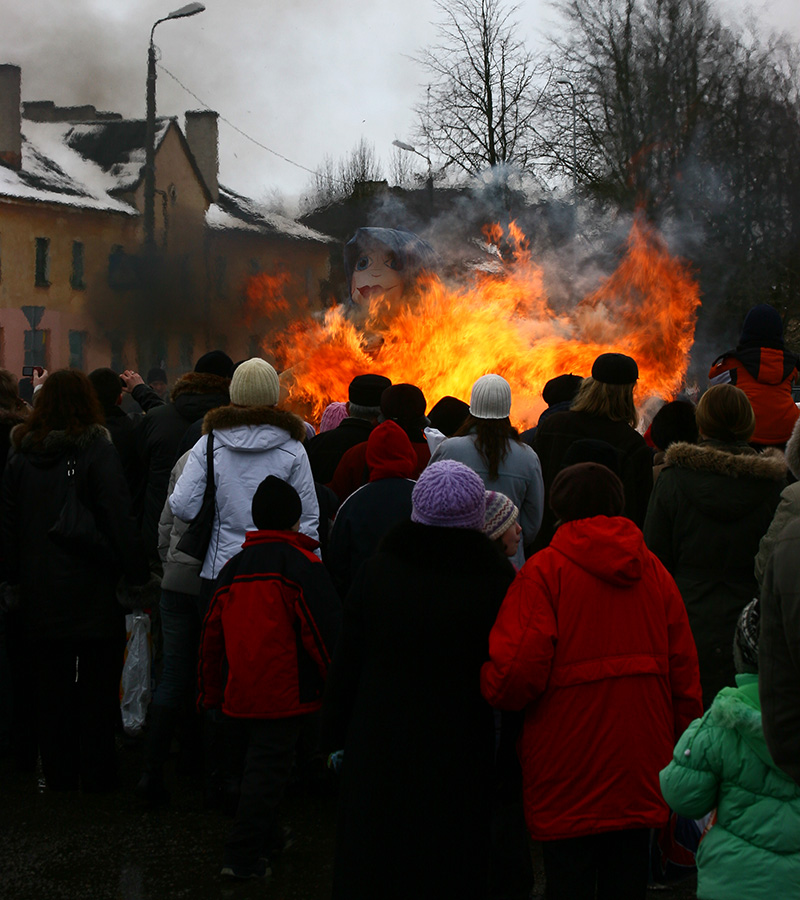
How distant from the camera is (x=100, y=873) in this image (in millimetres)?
4543

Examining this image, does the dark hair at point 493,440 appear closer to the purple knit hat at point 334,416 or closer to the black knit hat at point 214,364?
the black knit hat at point 214,364

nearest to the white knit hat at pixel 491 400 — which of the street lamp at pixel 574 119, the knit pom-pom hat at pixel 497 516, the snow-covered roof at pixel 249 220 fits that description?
the knit pom-pom hat at pixel 497 516

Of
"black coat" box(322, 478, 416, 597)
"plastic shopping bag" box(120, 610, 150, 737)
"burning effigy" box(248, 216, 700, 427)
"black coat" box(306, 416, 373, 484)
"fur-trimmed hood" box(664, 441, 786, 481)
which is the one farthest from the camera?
"burning effigy" box(248, 216, 700, 427)

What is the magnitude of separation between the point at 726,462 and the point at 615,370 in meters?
1.28

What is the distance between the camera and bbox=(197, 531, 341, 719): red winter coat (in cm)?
439

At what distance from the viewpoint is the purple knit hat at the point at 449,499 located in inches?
136

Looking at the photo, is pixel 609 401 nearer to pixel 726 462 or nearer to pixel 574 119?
pixel 726 462

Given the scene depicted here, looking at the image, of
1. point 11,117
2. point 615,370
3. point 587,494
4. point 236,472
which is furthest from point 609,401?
point 11,117

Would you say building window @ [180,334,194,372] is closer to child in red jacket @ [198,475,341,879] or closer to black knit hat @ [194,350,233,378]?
black knit hat @ [194,350,233,378]

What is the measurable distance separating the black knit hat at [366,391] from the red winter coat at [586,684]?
321cm

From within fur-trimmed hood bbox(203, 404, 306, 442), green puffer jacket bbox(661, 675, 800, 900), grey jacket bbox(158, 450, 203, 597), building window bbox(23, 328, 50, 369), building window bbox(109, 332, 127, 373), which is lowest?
green puffer jacket bbox(661, 675, 800, 900)

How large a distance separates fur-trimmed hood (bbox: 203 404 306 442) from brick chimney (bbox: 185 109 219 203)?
1703cm

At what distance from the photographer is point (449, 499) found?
11.3 feet

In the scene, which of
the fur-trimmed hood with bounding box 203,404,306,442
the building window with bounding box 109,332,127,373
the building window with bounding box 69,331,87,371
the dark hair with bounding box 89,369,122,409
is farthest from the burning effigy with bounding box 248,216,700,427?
the fur-trimmed hood with bounding box 203,404,306,442
